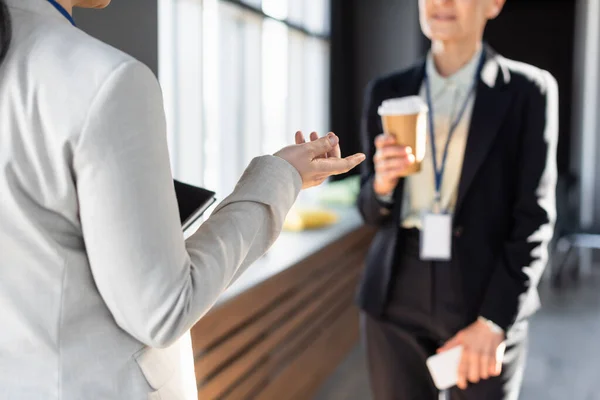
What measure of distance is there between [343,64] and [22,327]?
5.23 m

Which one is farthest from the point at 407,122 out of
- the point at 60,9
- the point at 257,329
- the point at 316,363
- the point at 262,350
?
the point at 316,363

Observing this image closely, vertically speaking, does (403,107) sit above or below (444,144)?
above

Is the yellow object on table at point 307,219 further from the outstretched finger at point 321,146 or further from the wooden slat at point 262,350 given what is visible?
the outstretched finger at point 321,146

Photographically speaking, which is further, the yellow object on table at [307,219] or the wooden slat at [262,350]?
the yellow object on table at [307,219]

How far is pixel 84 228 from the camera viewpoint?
0.67 meters

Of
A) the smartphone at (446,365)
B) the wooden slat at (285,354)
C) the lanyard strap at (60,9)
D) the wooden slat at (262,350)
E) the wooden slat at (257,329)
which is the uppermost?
the lanyard strap at (60,9)

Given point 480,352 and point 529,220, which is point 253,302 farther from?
point 529,220

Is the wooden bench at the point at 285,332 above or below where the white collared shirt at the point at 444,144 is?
below

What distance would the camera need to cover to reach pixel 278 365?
2861 millimetres

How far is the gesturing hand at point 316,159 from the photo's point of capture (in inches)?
33.7

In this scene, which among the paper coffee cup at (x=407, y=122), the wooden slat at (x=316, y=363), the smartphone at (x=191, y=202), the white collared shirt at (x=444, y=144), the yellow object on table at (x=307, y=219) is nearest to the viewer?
the smartphone at (x=191, y=202)

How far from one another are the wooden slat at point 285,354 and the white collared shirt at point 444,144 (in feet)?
3.67

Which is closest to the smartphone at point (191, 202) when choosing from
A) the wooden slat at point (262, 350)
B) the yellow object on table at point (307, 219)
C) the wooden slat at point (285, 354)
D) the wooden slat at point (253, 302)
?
the wooden slat at point (253, 302)

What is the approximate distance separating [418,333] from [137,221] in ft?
3.90
